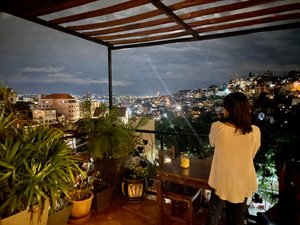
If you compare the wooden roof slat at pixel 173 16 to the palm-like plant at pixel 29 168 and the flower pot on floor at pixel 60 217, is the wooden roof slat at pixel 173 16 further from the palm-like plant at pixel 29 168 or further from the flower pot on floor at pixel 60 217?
the flower pot on floor at pixel 60 217

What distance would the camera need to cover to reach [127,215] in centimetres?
320

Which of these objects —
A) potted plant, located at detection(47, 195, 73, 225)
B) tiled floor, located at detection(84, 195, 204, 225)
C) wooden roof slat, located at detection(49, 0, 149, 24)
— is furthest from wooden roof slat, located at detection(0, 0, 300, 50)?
tiled floor, located at detection(84, 195, 204, 225)

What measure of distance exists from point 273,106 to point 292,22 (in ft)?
14.5

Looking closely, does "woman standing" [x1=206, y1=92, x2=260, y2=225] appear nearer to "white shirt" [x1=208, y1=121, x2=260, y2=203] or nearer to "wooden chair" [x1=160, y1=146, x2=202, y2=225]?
"white shirt" [x1=208, y1=121, x2=260, y2=203]

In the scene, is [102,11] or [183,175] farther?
[102,11]

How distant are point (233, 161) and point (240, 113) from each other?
1.35 ft

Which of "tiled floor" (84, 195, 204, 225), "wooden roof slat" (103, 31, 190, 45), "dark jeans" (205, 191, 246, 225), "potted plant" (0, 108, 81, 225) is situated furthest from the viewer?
"wooden roof slat" (103, 31, 190, 45)

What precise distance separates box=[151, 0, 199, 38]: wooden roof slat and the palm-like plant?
175 centimetres

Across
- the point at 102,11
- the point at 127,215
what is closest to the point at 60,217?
the point at 127,215

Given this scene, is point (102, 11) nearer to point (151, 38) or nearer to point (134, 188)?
point (151, 38)

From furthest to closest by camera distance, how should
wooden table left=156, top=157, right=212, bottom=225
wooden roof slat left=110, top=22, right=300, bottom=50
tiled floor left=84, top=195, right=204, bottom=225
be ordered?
tiled floor left=84, top=195, right=204, bottom=225
wooden roof slat left=110, top=22, right=300, bottom=50
wooden table left=156, top=157, right=212, bottom=225

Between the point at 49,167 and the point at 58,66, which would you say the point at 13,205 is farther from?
the point at 58,66

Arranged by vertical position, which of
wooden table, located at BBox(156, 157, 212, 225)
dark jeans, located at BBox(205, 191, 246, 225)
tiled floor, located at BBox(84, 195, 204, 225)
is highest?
wooden table, located at BBox(156, 157, 212, 225)

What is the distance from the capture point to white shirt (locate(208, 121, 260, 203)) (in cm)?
193
